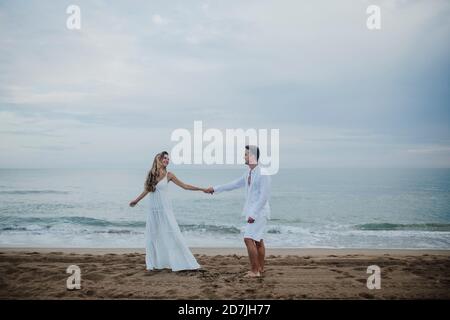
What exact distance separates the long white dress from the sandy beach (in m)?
0.19

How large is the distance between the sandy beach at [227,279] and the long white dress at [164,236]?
0.19m

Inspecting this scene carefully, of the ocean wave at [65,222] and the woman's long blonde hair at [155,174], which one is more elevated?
the woman's long blonde hair at [155,174]

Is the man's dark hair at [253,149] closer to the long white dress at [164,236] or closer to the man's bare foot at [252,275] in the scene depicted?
the long white dress at [164,236]

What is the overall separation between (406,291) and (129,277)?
4.20 metres

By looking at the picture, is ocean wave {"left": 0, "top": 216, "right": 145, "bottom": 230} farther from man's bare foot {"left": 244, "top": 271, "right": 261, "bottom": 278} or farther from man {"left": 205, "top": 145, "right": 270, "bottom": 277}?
man {"left": 205, "top": 145, "right": 270, "bottom": 277}

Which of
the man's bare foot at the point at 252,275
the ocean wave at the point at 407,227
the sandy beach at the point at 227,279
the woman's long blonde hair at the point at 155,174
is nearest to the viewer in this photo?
the sandy beach at the point at 227,279

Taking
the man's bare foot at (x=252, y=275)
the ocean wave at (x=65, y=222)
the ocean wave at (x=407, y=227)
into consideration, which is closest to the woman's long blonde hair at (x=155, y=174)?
the man's bare foot at (x=252, y=275)

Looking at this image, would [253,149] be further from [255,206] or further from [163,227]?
[163,227]

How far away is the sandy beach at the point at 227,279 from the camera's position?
4.98 meters

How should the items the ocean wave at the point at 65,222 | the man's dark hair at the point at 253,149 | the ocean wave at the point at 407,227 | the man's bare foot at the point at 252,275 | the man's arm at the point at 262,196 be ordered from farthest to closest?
the ocean wave at the point at 65,222
the ocean wave at the point at 407,227
the man's bare foot at the point at 252,275
the man's dark hair at the point at 253,149
the man's arm at the point at 262,196

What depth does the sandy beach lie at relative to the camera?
16.3ft

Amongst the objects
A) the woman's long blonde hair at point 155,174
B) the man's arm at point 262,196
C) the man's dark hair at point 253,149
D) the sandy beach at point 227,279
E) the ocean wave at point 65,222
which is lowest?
the ocean wave at point 65,222

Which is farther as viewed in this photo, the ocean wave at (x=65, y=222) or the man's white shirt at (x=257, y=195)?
the ocean wave at (x=65, y=222)

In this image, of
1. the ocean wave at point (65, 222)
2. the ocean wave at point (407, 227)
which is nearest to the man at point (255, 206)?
the ocean wave at point (65, 222)
